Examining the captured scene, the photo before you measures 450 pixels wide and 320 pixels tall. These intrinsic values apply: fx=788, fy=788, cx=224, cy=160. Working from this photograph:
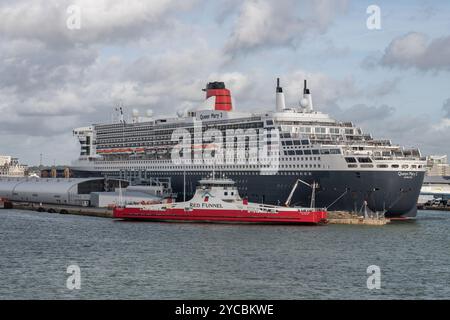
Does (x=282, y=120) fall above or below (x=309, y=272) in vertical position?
above

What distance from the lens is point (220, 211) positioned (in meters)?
81.5

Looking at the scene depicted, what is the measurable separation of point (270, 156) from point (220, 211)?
47.0 feet

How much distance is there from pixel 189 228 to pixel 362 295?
3650 centimetres

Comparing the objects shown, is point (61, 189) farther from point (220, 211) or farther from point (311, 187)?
point (311, 187)

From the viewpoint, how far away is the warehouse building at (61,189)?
11600cm

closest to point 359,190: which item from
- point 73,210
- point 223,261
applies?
point 223,261

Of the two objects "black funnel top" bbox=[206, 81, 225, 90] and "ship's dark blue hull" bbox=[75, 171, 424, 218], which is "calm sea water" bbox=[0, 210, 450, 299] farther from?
"black funnel top" bbox=[206, 81, 225, 90]

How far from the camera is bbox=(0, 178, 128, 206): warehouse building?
116 meters

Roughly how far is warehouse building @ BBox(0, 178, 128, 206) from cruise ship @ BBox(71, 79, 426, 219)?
3531 mm

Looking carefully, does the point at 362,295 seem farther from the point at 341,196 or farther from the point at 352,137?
the point at 352,137

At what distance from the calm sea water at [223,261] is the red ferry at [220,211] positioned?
233cm
